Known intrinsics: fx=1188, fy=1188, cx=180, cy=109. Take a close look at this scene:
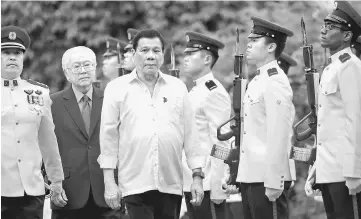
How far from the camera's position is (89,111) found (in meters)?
10.5

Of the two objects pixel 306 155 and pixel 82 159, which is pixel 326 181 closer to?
pixel 306 155

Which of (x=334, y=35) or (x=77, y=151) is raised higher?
(x=334, y=35)

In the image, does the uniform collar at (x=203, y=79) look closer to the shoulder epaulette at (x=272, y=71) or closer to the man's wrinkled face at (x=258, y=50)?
the man's wrinkled face at (x=258, y=50)

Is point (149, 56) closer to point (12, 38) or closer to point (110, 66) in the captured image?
point (12, 38)

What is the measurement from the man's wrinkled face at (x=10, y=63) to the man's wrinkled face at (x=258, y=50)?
1.89m

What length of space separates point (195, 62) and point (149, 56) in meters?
2.45

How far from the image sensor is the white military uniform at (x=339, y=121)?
8.55 meters

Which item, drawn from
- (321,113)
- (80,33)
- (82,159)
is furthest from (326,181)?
(80,33)

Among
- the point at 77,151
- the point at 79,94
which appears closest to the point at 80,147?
the point at 77,151

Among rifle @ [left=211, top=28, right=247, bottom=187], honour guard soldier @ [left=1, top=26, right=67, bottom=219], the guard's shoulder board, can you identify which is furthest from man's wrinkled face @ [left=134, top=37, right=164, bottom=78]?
the guard's shoulder board

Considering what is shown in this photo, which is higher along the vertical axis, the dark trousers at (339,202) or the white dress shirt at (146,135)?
the white dress shirt at (146,135)

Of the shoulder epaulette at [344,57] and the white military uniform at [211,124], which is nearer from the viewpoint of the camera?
the shoulder epaulette at [344,57]

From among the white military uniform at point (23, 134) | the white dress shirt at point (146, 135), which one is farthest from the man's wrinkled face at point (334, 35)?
the white military uniform at point (23, 134)

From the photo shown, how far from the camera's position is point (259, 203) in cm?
924
